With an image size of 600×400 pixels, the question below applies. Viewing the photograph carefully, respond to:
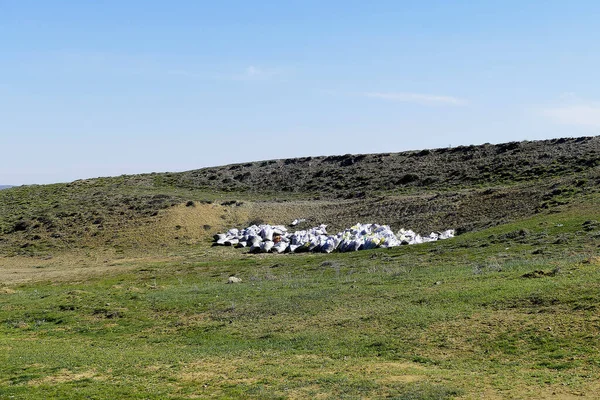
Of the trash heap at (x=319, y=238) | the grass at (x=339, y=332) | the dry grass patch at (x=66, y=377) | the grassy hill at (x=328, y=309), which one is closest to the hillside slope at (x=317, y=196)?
the grassy hill at (x=328, y=309)

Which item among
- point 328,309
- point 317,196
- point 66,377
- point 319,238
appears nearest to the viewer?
point 66,377

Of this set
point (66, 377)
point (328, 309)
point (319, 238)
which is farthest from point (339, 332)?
point (319, 238)

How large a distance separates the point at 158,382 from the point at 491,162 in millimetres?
71598

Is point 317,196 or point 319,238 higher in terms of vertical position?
point 317,196

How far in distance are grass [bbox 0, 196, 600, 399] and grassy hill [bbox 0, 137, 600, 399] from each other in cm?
9

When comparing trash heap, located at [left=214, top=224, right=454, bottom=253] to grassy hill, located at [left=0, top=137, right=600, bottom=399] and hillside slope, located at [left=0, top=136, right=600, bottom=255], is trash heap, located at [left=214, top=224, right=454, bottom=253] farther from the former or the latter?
hillside slope, located at [left=0, top=136, right=600, bottom=255]

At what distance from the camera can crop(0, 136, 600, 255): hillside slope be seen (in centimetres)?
5716

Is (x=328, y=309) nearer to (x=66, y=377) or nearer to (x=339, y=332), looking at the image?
(x=339, y=332)

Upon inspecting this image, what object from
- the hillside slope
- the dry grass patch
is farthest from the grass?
the hillside slope

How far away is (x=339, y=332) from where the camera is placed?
22.5 m

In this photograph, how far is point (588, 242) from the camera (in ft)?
113

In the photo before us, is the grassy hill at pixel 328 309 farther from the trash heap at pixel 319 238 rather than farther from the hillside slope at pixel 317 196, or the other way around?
the trash heap at pixel 319 238

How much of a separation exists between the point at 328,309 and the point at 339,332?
333 centimetres

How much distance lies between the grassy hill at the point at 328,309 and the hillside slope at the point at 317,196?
0.45 m
